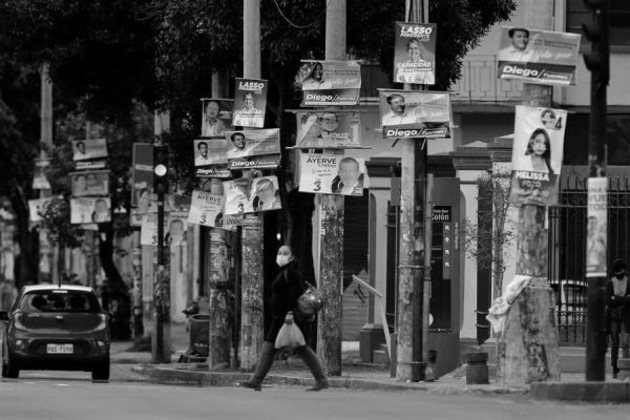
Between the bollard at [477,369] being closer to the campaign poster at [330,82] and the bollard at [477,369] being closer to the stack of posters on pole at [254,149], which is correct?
the campaign poster at [330,82]

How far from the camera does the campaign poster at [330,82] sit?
2547cm

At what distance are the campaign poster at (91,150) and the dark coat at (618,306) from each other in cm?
2057

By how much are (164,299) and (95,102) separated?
4440mm

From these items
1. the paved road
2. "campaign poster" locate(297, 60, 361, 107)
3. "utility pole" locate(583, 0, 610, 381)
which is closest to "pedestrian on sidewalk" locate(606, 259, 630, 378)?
the paved road

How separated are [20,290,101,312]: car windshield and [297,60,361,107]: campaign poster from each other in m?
5.42

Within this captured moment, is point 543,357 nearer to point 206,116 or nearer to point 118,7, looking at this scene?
point 206,116

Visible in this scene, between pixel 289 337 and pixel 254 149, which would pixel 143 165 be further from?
pixel 289 337

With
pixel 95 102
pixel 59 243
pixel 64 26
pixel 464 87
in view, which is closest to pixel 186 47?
pixel 64 26

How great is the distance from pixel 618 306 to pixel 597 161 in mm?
6010

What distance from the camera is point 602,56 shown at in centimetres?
1820

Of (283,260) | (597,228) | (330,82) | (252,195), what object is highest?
(330,82)

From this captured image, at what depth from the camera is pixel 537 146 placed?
20.0 m

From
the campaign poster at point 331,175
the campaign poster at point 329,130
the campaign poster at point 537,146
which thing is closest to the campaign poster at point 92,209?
the campaign poster at point 329,130

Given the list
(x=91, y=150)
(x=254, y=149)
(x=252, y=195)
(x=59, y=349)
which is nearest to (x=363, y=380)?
(x=252, y=195)
